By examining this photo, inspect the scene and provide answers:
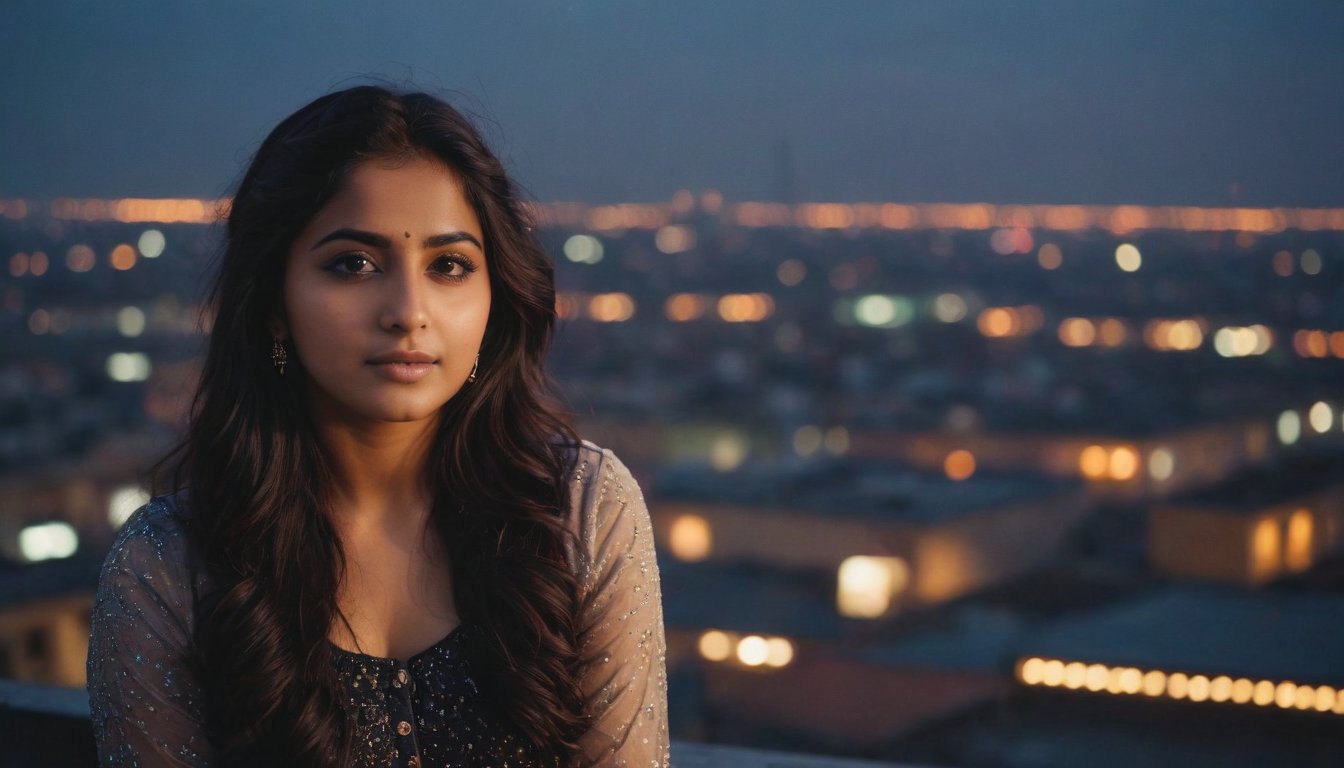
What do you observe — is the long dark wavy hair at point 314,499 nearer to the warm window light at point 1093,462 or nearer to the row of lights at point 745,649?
the row of lights at point 745,649

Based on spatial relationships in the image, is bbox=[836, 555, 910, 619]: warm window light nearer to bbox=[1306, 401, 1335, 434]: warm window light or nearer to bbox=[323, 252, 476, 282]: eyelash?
bbox=[1306, 401, 1335, 434]: warm window light

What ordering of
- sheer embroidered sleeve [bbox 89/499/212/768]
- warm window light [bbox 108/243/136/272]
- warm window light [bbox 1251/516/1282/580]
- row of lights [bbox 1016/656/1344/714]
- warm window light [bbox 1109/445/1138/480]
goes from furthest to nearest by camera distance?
1. warm window light [bbox 1109/445/1138/480]
2. warm window light [bbox 108/243/136/272]
3. warm window light [bbox 1251/516/1282/580]
4. row of lights [bbox 1016/656/1344/714]
5. sheer embroidered sleeve [bbox 89/499/212/768]

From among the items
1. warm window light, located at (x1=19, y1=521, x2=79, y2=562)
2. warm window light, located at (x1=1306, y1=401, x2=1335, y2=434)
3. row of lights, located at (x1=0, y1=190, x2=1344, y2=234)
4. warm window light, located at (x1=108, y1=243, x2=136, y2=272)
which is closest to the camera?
row of lights, located at (x1=0, y1=190, x2=1344, y2=234)

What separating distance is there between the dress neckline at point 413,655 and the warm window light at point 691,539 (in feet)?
27.6

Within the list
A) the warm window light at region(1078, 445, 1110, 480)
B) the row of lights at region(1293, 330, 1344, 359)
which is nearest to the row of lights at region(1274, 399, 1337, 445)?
the row of lights at region(1293, 330, 1344, 359)

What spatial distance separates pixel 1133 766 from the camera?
4.04m

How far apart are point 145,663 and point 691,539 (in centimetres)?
871

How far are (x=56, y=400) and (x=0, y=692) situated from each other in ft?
34.7

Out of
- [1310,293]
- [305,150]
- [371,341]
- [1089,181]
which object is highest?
[1089,181]

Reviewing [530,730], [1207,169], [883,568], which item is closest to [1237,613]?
[1207,169]

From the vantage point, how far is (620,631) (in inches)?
37.9

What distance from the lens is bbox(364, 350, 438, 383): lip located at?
898 millimetres

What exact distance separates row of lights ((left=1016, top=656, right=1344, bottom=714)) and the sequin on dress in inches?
137

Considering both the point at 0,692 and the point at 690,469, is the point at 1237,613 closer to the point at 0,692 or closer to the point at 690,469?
the point at 0,692
